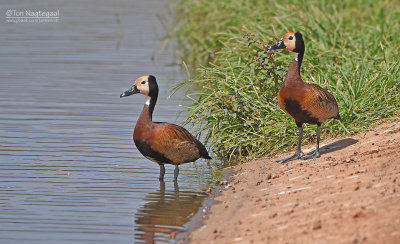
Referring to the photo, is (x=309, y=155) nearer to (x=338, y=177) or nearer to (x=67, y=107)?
(x=338, y=177)

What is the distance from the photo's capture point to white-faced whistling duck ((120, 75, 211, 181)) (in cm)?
870

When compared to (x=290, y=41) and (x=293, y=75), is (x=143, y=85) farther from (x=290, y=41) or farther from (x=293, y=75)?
(x=290, y=41)

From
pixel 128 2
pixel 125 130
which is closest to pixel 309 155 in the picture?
pixel 125 130

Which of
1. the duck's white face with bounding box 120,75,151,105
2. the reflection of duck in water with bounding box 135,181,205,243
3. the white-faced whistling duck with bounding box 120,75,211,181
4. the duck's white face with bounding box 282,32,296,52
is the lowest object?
the reflection of duck in water with bounding box 135,181,205,243

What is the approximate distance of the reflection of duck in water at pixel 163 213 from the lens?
7.20m

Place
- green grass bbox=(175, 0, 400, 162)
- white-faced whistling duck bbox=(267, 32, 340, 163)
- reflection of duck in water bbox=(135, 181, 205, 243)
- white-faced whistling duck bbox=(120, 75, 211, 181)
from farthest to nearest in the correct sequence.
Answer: green grass bbox=(175, 0, 400, 162), white-faced whistling duck bbox=(267, 32, 340, 163), white-faced whistling duck bbox=(120, 75, 211, 181), reflection of duck in water bbox=(135, 181, 205, 243)

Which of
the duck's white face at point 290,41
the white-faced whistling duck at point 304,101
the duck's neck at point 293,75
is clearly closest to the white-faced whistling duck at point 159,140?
the white-faced whistling duck at point 304,101

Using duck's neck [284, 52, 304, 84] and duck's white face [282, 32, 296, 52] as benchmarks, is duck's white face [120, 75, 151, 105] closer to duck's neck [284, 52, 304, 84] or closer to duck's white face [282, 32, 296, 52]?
duck's neck [284, 52, 304, 84]

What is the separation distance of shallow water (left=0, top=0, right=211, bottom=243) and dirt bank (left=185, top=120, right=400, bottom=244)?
1.77 feet

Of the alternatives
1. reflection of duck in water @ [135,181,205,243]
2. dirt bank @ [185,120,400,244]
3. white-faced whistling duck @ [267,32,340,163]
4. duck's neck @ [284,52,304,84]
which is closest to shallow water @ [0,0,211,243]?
reflection of duck in water @ [135,181,205,243]

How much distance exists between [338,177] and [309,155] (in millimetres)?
1736

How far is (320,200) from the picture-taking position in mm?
6895

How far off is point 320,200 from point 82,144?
4.80 m

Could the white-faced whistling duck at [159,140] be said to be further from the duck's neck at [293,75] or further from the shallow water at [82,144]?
the duck's neck at [293,75]
